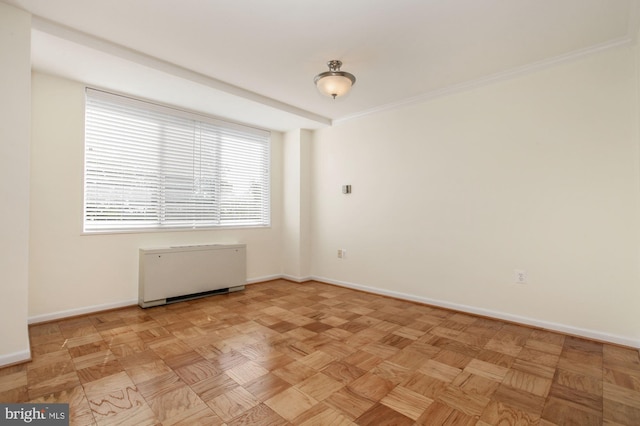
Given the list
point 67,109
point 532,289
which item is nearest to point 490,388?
point 532,289

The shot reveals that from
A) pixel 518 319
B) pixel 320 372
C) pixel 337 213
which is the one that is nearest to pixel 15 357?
pixel 320 372

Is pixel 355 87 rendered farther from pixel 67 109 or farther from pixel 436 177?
pixel 67 109

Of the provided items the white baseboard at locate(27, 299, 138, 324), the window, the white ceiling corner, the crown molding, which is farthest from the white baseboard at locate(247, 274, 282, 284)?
the crown molding

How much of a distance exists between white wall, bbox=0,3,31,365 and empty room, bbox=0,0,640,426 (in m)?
0.01

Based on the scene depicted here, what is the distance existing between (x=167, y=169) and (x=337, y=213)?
234 centimetres

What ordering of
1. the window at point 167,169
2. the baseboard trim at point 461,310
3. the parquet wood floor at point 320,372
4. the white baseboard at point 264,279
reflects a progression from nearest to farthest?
the parquet wood floor at point 320,372
the baseboard trim at point 461,310
the window at point 167,169
the white baseboard at point 264,279

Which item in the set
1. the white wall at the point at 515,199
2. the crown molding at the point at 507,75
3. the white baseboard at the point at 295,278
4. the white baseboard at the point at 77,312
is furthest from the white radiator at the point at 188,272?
the crown molding at the point at 507,75

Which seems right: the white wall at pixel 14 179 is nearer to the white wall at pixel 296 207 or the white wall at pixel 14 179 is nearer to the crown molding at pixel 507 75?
the white wall at pixel 296 207

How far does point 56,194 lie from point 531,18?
4311mm

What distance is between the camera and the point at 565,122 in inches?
107

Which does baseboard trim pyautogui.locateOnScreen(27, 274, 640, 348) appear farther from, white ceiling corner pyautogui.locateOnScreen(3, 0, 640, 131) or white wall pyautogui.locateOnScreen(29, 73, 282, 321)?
white ceiling corner pyautogui.locateOnScreen(3, 0, 640, 131)

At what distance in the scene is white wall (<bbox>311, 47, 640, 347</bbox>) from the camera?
2518 millimetres

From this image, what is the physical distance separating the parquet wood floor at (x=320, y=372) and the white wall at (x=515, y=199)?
0.37 m

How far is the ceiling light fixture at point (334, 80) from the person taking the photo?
2.73 meters
